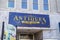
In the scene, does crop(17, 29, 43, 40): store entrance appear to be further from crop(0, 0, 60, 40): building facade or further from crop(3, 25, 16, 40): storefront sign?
crop(3, 25, 16, 40): storefront sign

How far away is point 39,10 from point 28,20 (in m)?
0.99

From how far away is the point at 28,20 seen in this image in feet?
32.8

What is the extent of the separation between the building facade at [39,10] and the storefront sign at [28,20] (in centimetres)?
19

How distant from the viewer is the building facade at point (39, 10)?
9914mm

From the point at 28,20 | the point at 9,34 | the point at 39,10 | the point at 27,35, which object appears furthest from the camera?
the point at 27,35

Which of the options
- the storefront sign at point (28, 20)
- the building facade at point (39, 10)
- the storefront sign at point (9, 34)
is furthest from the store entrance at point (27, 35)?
the storefront sign at point (9, 34)

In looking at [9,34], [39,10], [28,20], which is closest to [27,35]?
[28,20]

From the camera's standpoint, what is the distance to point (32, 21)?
10.0 meters

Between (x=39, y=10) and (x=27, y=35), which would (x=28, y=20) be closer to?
(x=39, y=10)

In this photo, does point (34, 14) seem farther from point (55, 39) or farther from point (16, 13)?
point (55, 39)

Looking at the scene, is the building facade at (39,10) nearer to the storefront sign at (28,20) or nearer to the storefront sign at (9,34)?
the storefront sign at (28,20)

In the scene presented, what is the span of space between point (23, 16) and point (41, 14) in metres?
1.16

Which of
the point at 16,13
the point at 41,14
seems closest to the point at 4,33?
the point at 16,13

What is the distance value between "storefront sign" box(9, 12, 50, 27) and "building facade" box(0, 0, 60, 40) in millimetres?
189
